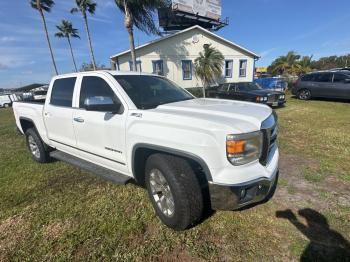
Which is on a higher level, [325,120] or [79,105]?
[79,105]

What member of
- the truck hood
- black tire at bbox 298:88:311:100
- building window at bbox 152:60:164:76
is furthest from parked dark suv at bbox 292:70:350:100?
the truck hood

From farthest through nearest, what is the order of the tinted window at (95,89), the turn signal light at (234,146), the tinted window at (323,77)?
the tinted window at (323,77) → the tinted window at (95,89) → the turn signal light at (234,146)

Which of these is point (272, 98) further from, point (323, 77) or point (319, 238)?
point (319, 238)

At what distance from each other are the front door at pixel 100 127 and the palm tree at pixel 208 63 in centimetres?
1667

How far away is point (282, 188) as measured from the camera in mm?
3625

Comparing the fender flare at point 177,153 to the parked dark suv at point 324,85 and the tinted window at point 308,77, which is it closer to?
the parked dark suv at point 324,85

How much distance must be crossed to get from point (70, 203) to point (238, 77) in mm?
22058

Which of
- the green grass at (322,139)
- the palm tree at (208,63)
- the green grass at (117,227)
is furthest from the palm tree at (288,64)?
the green grass at (117,227)

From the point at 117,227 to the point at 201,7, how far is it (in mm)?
27969

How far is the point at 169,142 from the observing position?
249 centimetres

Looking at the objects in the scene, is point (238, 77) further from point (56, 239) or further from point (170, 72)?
point (56, 239)

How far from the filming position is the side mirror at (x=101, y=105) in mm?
2867

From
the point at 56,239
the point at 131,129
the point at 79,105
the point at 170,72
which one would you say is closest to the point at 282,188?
the point at 131,129

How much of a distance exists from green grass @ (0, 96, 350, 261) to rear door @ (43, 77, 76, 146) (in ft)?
2.69
